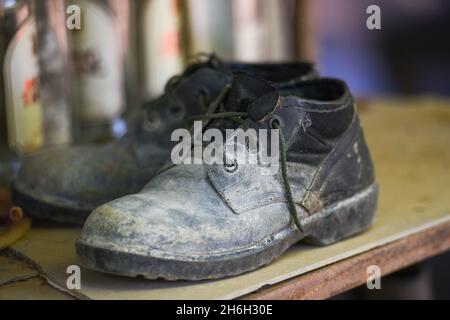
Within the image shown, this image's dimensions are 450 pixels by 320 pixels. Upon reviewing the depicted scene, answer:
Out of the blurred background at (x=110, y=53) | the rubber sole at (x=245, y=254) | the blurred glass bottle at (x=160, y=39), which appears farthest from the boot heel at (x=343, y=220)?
the blurred glass bottle at (x=160, y=39)

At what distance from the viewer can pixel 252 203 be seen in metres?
0.65

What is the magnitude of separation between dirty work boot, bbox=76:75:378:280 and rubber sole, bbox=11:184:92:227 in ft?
0.50

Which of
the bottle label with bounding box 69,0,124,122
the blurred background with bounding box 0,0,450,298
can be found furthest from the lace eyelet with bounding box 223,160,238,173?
the bottle label with bounding box 69,0,124,122

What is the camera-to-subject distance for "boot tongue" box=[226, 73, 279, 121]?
0.67 m

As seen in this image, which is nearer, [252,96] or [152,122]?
[252,96]

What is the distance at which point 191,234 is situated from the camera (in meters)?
0.60

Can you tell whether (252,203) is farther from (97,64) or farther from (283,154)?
(97,64)

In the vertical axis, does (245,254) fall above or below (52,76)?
below

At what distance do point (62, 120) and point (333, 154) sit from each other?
0.55m

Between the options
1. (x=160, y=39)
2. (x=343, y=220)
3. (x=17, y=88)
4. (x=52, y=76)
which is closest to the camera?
(x=343, y=220)

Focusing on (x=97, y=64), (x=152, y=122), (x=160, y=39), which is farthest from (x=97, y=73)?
(x=152, y=122)

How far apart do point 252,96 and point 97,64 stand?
55 centimetres

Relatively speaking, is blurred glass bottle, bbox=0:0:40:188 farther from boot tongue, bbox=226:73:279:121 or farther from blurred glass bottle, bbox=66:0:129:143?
boot tongue, bbox=226:73:279:121
